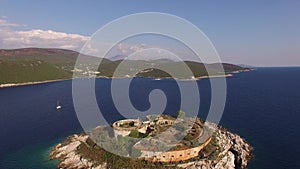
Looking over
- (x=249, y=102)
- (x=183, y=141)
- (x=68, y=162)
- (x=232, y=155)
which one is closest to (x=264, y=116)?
(x=249, y=102)

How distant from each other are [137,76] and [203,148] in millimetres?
149987

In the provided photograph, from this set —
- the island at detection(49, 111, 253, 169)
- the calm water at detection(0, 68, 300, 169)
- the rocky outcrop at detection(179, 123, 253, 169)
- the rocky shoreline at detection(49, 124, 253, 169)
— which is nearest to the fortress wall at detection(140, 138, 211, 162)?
the island at detection(49, 111, 253, 169)

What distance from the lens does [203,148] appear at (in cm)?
3569

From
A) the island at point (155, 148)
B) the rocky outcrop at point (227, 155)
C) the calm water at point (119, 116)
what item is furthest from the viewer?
the calm water at point (119, 116)

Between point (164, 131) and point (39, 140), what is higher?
point (164, 131)

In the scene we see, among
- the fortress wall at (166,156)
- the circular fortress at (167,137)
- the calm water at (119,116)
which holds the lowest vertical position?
the calm water at (119,116)

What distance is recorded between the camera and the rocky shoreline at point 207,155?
32.9m

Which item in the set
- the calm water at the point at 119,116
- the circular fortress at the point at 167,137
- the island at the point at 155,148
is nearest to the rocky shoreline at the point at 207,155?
the island at the point at 155,148

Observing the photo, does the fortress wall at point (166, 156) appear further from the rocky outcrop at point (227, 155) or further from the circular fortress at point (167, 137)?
the rocky outcrop at point (227, 155)

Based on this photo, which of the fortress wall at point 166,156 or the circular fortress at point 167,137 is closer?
A: the fortress wall at point 166,156

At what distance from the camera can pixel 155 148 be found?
110ft

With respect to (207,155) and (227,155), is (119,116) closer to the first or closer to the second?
(207,155)

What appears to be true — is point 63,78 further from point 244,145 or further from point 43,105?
point 244,145

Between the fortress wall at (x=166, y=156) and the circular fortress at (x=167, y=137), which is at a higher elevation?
the circular fortress at (x=167, y=137)
